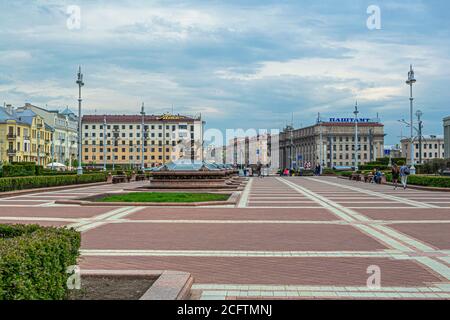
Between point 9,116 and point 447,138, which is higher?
point 9,116

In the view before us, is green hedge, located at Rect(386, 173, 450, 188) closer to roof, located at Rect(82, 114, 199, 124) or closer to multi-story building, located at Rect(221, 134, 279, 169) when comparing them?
roof, located at Rect(82, 114, 199, 124)

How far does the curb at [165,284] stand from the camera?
5617mm

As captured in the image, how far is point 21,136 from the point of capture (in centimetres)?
8456

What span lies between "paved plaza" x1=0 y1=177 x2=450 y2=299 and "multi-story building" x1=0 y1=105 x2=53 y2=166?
66.1 m

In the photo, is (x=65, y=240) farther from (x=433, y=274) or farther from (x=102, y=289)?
(x=433, y=274)

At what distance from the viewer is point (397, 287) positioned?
259 inches

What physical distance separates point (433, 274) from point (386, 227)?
17.2 feet

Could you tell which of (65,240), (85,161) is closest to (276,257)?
(65,240)

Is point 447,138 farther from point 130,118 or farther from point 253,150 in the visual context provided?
point 253,150

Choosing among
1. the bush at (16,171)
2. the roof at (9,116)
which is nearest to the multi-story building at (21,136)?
the roof at (9,116)

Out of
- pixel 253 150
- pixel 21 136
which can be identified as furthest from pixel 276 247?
pixel 253 150

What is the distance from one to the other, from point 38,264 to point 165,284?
1694mm

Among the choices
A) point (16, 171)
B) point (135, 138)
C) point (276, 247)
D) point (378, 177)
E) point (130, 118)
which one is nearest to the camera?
point (276, 247)

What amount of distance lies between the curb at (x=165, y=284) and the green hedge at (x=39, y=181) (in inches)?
835
